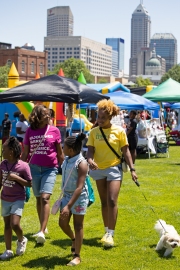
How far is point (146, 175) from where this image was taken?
536 inches

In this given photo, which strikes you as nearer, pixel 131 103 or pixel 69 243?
pixel 69 243

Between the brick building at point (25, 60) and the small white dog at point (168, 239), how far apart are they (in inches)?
3737

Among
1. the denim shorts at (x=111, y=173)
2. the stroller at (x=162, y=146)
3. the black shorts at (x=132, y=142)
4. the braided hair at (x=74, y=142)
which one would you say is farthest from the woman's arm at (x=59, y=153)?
the stroller at (x=162, y=146)

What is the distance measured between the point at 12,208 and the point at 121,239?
183cm

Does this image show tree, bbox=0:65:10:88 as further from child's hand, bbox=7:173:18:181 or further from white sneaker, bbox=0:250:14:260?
child's hand, bbox=7:173:18:181

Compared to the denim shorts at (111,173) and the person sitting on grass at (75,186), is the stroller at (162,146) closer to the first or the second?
the denim shorts at (111,173)

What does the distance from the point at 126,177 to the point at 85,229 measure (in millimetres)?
5998

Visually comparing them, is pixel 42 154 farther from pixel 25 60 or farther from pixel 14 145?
pixel 25 60

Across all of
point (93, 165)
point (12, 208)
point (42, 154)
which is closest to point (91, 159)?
point (93, 165)

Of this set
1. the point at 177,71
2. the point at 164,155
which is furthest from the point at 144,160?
the point at 177,71

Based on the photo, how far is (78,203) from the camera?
554cm

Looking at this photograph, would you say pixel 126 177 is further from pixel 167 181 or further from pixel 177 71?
pixel 177 71

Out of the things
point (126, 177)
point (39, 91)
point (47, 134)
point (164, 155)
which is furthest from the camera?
point (164, 155)

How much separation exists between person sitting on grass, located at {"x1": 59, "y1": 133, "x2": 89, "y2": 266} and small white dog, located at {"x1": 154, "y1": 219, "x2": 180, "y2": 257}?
3.31 ft
